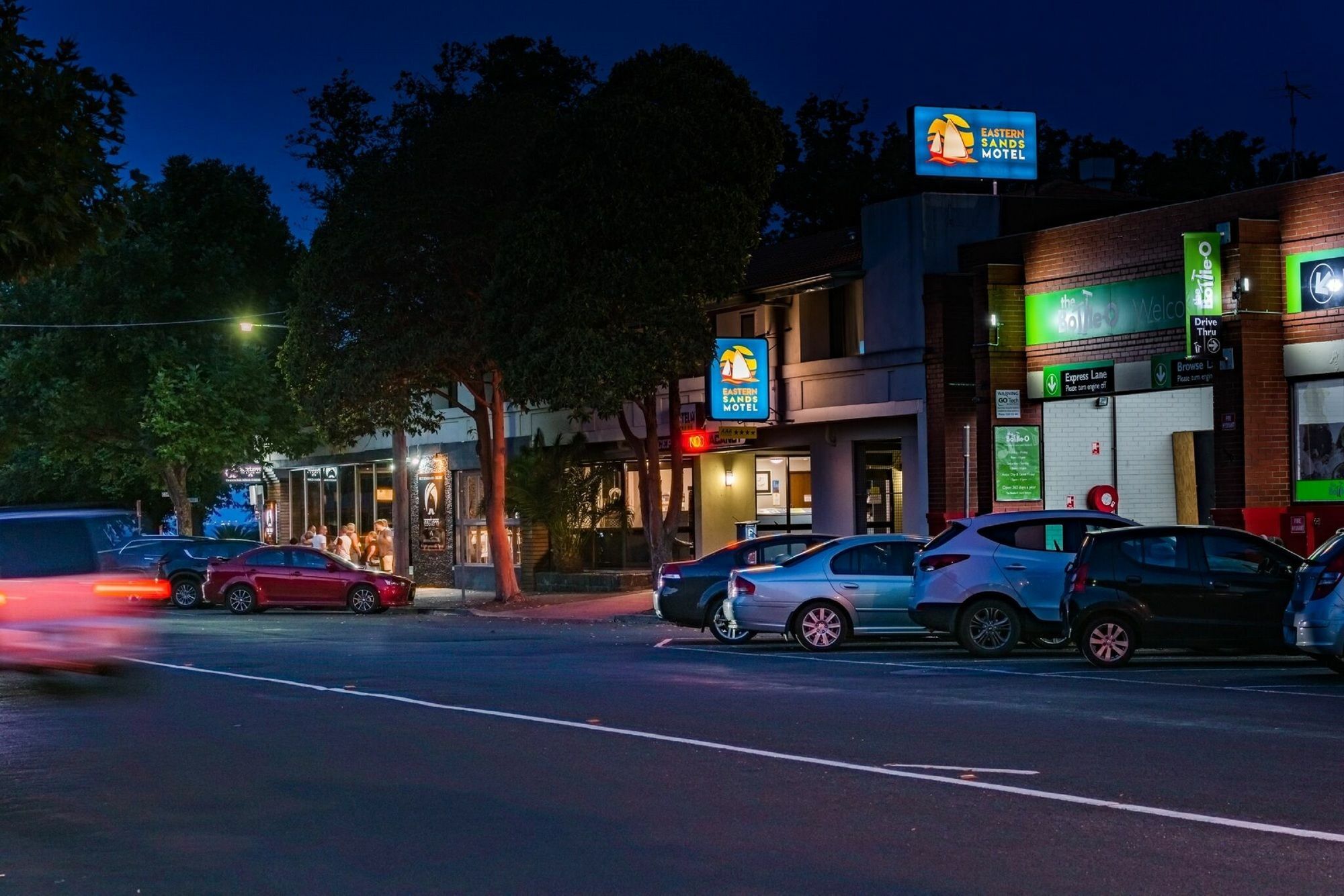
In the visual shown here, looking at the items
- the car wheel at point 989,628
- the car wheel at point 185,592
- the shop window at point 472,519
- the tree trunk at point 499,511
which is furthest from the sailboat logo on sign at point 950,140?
the car wheel at point 185,592

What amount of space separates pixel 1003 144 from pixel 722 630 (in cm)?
1496

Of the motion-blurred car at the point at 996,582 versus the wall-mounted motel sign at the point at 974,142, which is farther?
the wall-mounted motel sign at the point at 974,142

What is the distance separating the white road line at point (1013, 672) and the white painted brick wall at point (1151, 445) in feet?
35.6

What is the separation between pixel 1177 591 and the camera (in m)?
18.5

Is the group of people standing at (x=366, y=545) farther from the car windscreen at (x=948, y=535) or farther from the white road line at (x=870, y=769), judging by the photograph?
the white road line at (x=870, y=769)

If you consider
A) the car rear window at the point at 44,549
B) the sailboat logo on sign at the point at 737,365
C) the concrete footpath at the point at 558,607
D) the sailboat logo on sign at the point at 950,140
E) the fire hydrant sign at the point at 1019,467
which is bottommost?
the concrete footpath at the point at 558,607

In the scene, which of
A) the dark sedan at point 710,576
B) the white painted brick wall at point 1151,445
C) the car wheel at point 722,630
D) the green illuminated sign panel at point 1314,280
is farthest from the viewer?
the white painted brick wall at point 1151,445

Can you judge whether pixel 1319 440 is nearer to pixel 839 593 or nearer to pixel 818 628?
pixel 839 593

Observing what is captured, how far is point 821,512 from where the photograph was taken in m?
35.2

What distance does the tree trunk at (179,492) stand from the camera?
5062 centimetres

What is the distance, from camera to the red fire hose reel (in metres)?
30.0

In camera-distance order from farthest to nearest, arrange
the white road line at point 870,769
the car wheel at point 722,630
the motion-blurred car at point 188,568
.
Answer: the motion-blurred car at point 188,568, the car wheel at point 722,630, the white road line at point 870,769

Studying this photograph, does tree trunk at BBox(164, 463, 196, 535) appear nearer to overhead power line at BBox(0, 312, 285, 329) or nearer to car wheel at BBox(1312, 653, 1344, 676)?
overhead power line at BBox(0, 312, 285, 329)

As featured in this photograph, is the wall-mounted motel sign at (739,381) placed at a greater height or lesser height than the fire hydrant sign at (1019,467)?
greater
